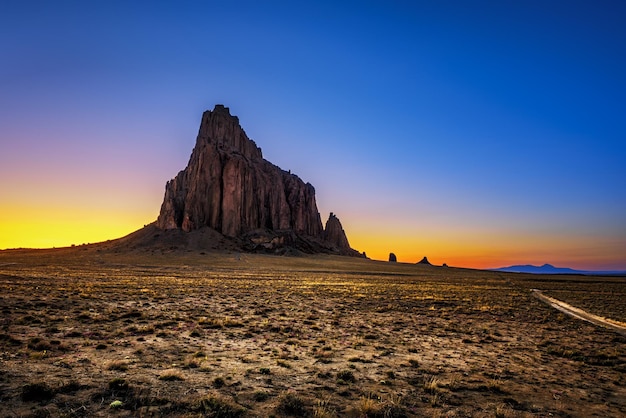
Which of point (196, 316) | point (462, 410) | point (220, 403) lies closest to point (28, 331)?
point (196, 316)

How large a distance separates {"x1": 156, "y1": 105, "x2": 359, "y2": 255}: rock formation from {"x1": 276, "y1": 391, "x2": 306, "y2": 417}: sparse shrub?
133 m

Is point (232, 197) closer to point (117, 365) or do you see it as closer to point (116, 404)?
point (117, 365)

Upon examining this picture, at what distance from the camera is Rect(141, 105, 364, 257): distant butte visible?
142m

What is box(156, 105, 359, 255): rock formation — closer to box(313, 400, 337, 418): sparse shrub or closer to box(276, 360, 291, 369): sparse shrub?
box(276, 360, 291, 369): sparse shrub

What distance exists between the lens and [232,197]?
6088 inches

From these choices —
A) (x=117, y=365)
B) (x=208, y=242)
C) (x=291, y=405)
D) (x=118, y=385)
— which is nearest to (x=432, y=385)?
(x=291, y=405)

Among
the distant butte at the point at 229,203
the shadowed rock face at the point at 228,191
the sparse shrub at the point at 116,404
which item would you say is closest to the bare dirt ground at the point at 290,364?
the sparse shrub at the point at 116,404

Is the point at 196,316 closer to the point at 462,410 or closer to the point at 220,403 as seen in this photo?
the point at 220,403

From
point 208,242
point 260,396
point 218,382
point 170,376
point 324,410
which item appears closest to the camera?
point 324,410

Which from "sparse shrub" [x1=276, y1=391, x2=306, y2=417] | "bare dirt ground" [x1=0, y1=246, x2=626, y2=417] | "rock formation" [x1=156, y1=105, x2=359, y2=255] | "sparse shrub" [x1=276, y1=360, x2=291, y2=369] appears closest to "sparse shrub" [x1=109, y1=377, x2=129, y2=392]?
"bare dirt ground" [x1=0, y1=246, x2=626, y2=417]

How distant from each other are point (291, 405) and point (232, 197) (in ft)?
498

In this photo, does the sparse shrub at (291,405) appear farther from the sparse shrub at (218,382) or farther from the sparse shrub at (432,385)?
the sparse shrub at (432,385)

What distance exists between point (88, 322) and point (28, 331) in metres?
2.75

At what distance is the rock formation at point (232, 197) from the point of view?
149 meters
